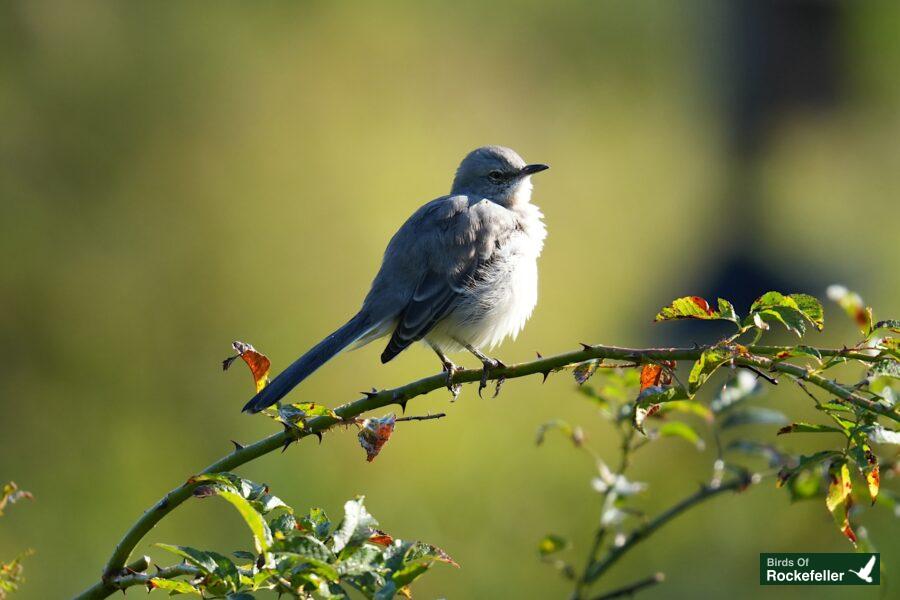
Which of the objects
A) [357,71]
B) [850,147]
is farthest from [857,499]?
[850,147]

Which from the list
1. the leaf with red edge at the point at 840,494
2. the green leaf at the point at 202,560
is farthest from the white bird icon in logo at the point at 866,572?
the green leaf at the point at 202,560

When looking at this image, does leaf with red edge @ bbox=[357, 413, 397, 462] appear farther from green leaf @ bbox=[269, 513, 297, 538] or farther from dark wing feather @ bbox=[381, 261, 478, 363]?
dark wing feather @ bbox=[381, 261, 478, 363]

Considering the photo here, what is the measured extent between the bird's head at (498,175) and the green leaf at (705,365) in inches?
113

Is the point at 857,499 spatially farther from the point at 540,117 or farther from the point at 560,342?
the point at 540,117

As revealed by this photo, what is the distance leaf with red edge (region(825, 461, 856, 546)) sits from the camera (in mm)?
1612

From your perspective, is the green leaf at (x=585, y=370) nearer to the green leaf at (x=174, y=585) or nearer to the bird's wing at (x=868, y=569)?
the green leaf at (x=174, y=585)

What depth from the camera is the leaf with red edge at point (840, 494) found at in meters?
1.61

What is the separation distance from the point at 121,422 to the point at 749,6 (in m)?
10.1

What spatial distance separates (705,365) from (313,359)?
5.79 ft

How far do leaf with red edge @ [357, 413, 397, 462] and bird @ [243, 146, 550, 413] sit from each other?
1764 millimetres

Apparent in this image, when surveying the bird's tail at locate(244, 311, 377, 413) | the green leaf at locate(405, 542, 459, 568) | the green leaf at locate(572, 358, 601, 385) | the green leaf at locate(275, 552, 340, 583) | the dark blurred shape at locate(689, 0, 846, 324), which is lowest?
the green leaf at locate(275, 552, 340, 583)

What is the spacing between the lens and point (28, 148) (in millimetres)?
7027

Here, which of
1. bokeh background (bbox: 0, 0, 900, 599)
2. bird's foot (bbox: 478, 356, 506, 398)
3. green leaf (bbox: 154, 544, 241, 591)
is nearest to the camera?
green leaf (bbox: 154, 544, 241, 591)

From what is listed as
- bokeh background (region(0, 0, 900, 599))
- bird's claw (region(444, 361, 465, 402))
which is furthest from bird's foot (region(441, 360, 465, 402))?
bokeh background (region(0, 0, 900, 599))
